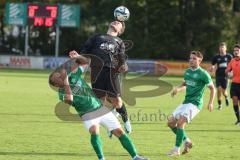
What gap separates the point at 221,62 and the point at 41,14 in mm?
27112

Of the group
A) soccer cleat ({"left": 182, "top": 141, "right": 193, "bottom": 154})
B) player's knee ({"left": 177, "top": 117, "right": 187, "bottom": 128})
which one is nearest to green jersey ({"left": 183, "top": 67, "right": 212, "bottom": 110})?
player's knee ({"left": 177, "top": 117, "right": 187, "bottom": 128})

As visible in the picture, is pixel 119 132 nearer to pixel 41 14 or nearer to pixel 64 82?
pixel 64 82

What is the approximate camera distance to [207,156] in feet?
36.1

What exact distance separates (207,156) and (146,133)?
122 inches

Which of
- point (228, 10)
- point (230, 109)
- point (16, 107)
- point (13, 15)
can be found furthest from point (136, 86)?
point (228, 10)

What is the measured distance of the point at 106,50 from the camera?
1186cm

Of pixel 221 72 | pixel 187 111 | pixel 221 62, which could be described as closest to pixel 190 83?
pixel 187 111

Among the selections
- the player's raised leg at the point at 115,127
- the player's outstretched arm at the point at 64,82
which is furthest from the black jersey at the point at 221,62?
the player's outstretched arm at the point at 64,82

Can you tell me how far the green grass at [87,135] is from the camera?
1095cm

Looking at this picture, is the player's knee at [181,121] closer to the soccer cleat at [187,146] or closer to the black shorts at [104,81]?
the soccer cleat at [187,146]

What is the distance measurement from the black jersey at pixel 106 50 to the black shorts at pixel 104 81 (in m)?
0.15

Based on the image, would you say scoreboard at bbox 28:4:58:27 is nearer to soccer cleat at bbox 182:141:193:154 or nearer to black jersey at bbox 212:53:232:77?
black jersey at bbox 212:53:232:77

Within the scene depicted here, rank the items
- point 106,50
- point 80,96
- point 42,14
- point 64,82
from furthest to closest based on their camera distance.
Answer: point 42,14 < point 106,50 < point 80,96 < point 64,82

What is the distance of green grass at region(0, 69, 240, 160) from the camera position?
35.9 ft
